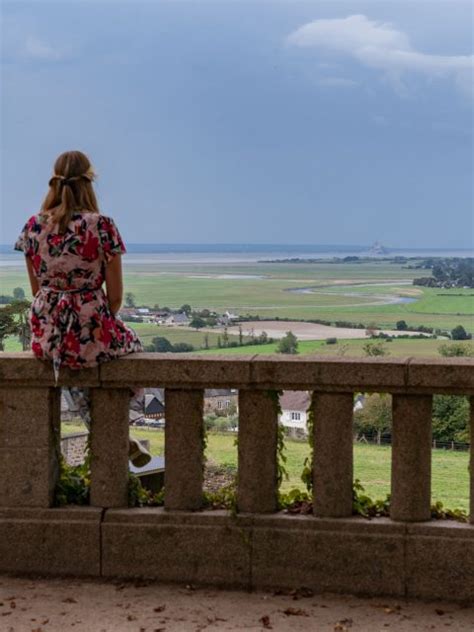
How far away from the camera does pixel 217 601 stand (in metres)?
5.56

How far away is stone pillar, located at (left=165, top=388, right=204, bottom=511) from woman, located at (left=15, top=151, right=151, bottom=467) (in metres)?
0.43

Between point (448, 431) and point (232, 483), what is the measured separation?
1.23 metres

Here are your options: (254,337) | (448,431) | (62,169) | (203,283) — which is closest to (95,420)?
(62,169)

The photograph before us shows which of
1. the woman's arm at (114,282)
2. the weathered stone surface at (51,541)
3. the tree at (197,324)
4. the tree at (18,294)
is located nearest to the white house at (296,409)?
the woman's arm at (114,282)

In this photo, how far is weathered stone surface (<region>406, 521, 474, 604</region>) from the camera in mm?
5453

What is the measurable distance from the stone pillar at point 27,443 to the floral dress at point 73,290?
24cm

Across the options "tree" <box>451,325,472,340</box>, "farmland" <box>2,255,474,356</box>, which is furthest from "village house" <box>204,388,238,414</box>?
"farmland" <box>2,255,474,356</box>

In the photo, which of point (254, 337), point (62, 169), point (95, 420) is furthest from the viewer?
point (254, 337)

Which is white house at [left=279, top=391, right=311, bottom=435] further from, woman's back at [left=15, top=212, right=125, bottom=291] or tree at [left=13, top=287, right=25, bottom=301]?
tree at [left=13, top=287, right=25, bottom=301]

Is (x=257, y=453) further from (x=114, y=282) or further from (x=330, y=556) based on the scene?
(x=114, y=282)

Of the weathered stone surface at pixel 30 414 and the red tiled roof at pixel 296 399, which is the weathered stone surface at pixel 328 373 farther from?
the weathered stone surface at pixel 30 414

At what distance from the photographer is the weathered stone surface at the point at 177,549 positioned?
18.8 ft

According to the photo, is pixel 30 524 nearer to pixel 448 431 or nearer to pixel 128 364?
pixel 128 364

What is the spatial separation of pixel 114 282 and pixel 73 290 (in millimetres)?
223
